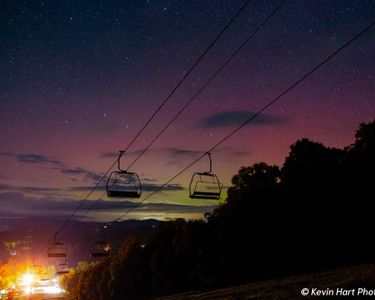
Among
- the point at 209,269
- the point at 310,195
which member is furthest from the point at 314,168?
the point at 209,269

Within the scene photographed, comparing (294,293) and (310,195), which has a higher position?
(310,195)

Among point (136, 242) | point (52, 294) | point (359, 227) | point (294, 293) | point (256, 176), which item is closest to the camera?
point (294, 293)

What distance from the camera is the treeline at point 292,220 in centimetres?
4441

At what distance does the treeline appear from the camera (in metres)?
44.4

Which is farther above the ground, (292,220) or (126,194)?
(292,220)

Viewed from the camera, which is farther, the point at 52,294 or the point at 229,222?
the point at 52,294

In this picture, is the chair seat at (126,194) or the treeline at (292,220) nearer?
the chair seat at (126,194)

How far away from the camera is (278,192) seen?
155 ft

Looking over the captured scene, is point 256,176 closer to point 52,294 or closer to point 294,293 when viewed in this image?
point 294,293

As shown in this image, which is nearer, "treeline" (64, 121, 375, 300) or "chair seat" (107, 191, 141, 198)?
"chair seat" (107, 191, 141, 198)

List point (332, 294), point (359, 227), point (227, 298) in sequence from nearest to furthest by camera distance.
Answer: point (332, 294) → point (227, 298) → point (359, 227)

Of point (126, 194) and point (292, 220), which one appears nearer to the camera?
point (126, 194)

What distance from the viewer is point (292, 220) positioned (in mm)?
45812

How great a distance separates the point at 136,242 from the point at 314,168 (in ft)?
87.0
